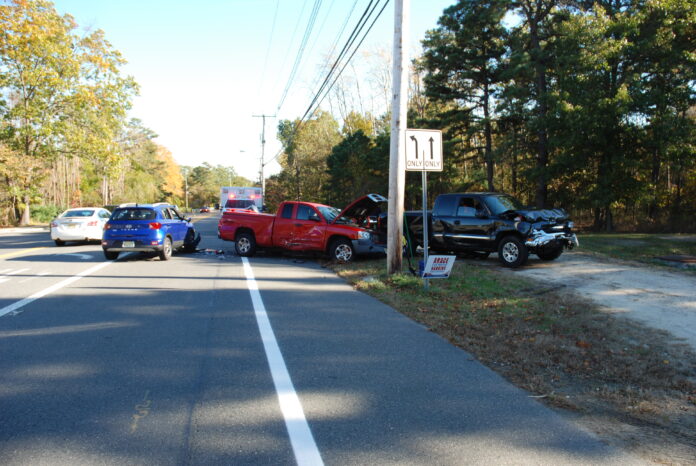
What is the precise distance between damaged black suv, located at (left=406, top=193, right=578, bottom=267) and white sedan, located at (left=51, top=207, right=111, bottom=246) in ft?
44.0

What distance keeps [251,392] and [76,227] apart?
725 inches

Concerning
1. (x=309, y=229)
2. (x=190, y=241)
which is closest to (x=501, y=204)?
(x=309, y=229)

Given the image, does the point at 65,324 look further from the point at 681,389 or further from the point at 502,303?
the point at 681,389

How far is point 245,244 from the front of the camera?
16391 mm

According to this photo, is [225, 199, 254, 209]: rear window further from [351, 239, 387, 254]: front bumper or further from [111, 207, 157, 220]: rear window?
[351, 239, 387, 254]: front bumper

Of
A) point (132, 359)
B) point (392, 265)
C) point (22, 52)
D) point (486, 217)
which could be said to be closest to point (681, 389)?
point (132, 359)

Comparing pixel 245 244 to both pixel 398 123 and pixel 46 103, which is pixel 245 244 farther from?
pixel 46 103

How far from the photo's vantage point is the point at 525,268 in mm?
12719

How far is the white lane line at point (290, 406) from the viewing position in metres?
3.41

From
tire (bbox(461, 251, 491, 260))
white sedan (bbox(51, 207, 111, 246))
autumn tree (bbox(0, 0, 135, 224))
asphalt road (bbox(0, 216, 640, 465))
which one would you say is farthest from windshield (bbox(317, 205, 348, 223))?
autumn tree (bbox(0, 0, 135, 224))

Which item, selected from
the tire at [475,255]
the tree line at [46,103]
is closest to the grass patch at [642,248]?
the tire at [475,255]

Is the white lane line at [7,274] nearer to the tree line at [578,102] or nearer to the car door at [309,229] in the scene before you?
the car door at [309,229]

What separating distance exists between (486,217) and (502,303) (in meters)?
5.16

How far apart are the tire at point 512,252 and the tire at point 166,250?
31.4 feet
